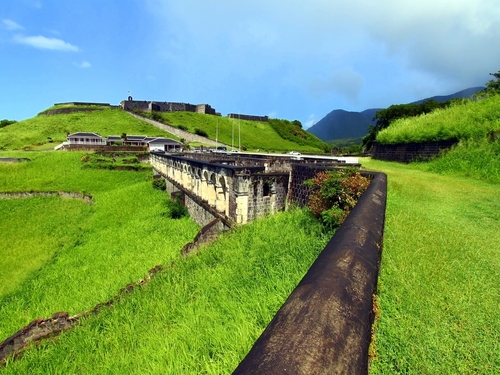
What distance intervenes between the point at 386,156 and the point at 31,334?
19185 mm

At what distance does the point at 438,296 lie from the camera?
2926mm

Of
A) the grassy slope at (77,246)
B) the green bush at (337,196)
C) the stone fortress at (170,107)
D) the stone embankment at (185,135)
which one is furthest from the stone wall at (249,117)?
the green bush at (337,196)

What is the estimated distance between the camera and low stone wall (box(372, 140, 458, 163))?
48.2ft

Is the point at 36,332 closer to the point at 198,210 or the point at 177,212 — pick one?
the point at 198,210

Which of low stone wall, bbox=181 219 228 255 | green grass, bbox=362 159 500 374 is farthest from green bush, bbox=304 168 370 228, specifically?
low stone wall, bbox=181 219 228 255

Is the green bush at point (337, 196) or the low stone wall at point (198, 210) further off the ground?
the green bush at point (337, 196)

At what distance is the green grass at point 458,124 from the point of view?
13439 mm

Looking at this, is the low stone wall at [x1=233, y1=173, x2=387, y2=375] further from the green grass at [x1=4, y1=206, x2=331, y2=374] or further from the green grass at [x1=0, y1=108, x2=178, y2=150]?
the green grass at [x1=0, y1=108, x2=178, y2=150]

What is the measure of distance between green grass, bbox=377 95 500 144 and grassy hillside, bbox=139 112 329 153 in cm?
4523

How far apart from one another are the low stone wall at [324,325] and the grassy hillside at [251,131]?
199 feet

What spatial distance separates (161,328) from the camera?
462 cm

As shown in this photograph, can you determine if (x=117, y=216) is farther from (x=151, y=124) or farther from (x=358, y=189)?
(x=151, y=124)

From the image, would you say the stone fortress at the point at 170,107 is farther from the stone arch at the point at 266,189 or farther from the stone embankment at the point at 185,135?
the stone arch at the point at 266,189

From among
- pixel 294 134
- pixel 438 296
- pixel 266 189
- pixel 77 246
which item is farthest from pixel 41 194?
pixel 294 134
